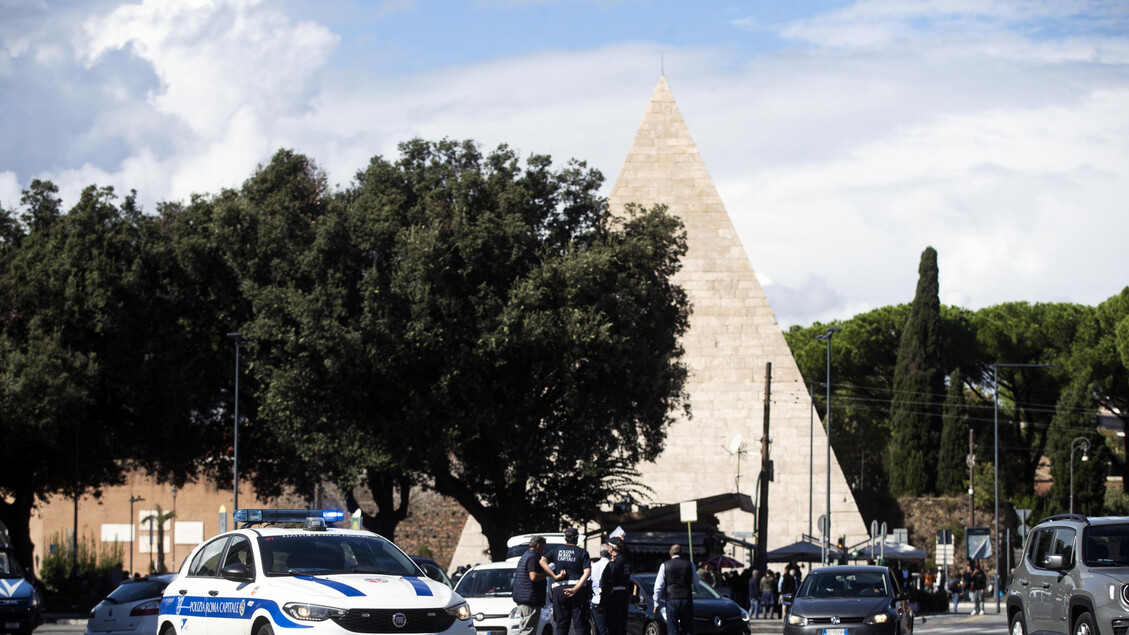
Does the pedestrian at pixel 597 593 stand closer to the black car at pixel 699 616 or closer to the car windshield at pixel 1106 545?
the black car at pixel 699 616

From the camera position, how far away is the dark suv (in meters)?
12.1

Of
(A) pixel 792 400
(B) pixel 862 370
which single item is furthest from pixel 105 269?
(B) pixel 862 370

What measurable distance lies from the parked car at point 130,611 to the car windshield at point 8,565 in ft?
3.93

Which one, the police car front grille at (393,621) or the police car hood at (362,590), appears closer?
the police car front grille at (393,621)

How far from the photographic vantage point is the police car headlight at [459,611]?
36.0ft

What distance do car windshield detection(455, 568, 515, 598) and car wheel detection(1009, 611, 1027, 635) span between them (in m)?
6.68

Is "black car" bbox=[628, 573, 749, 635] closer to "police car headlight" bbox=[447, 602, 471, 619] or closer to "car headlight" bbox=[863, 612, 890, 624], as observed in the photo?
"car headlight" bbox=[863, 612, 890, 624]

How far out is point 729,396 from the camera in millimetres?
50000

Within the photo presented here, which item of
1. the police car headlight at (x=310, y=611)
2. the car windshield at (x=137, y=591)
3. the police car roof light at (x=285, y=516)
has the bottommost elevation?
the car windshield at (x=137, y=591)

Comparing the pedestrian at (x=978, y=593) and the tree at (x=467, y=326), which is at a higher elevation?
the tree at (x=467, y=326)

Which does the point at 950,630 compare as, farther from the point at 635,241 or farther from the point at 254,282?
the point at 254,282

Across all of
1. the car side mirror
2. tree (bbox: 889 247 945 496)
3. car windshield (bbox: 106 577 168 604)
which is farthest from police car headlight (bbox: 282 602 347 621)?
tree (bbox: 889 247 945 496)

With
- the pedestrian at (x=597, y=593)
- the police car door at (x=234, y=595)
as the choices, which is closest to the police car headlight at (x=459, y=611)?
the police car door at (x=234, y=595)

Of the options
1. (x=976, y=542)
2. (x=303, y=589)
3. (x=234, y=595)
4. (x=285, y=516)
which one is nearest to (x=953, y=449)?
(x=976, y=542)
